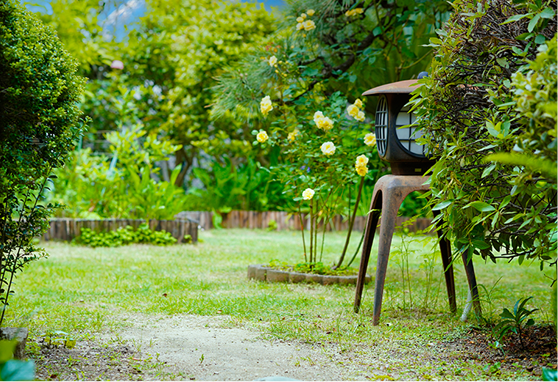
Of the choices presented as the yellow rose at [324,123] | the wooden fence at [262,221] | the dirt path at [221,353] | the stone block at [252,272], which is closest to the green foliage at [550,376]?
the dirt path at [221,353]

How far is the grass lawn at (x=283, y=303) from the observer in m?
2.04

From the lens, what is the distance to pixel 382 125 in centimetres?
271

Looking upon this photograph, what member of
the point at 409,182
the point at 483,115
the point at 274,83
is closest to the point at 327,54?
the point at 274,83

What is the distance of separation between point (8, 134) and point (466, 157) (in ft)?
5.37

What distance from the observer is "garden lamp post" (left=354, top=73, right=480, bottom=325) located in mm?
2471

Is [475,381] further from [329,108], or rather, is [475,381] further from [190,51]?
[190,51]

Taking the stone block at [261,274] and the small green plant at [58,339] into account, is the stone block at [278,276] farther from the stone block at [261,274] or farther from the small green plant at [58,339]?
the small green plant at [58,339]

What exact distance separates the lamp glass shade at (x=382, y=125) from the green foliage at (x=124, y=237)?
3386 millimetres

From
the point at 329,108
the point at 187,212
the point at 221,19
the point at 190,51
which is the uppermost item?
the point at 221,19

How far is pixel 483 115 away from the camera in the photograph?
77.0 inches

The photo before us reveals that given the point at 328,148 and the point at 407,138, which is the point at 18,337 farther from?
the point at 328,148

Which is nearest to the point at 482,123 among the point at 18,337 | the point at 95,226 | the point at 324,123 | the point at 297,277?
the point at 324,123

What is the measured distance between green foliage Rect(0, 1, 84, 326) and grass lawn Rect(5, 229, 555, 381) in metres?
0.43

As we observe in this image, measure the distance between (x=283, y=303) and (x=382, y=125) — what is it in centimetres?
111
